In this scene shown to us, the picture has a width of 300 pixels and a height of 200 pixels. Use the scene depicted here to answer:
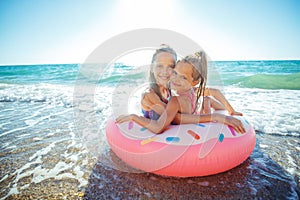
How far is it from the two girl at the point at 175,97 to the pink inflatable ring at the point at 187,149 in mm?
94

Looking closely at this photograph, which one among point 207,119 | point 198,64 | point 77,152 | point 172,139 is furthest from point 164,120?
point 77,152

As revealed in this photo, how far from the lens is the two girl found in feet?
7.40

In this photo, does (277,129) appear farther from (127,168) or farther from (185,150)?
(127,168)

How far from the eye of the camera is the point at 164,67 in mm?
2799

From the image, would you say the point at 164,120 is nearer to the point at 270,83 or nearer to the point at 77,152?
the point at 77,152

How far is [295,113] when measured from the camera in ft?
15.3

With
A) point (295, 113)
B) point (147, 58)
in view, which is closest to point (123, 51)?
point (147, 58)

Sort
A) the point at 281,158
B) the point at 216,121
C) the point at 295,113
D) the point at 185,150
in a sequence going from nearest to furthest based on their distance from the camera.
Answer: the point at 185,150
the point at 216,121
the point at 281,158
the point at 295,113

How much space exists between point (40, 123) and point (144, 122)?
117 inches

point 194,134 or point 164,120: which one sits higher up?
point 164,120

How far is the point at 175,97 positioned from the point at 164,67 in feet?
2.17

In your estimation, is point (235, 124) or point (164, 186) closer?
point (164, 186)

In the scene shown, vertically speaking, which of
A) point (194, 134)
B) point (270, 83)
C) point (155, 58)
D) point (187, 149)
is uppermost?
point (155, 58)

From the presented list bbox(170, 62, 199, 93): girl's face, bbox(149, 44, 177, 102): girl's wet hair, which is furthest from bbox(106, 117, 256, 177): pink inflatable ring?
bbox(149, 44, 177, 102): girl's wet hair
